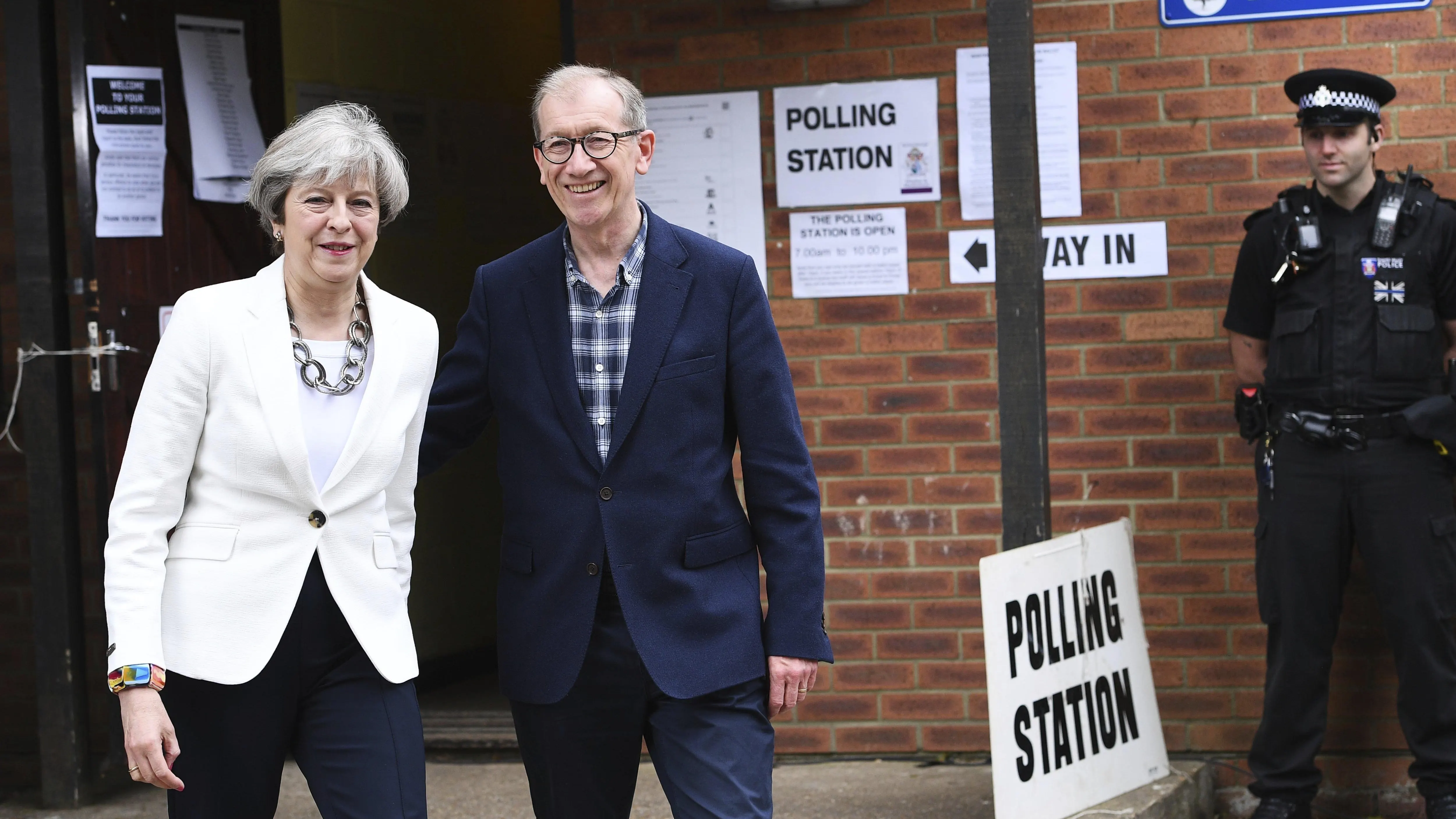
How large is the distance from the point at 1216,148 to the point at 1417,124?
1.97ft

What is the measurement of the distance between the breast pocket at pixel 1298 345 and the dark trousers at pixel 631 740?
243 cm

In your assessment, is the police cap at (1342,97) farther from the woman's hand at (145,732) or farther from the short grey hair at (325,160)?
the woman's hand at (145,732)

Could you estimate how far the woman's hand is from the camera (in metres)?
2.38

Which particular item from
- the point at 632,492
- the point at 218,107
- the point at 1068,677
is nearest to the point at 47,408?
the point at 218,107

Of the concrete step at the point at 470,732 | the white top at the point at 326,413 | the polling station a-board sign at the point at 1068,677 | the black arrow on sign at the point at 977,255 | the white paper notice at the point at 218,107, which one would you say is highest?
the white paper notice at the point at 218,107

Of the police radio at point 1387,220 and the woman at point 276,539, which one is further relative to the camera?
the police radio at point 1387,220

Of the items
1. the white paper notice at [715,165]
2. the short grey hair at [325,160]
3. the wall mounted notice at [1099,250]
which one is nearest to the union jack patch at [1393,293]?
the wall mounted notice at [1099,250]

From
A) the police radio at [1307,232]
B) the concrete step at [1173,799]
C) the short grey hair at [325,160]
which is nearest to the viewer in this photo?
the short grey hair at [325,160]

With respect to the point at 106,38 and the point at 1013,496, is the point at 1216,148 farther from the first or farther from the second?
the point at 106,38

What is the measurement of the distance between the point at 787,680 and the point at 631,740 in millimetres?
307

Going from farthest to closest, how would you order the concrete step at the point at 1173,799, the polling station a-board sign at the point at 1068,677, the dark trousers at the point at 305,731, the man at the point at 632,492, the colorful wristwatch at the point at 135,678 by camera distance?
the concrete step at the point at 1173,799 → the polling station a-board sign at the point at 1068,677 → the man at the point at 632,492 → the dark trousers at the point at 305,731 → the colorful wristwatch at the point at 135,678

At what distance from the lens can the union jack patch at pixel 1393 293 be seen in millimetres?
4422

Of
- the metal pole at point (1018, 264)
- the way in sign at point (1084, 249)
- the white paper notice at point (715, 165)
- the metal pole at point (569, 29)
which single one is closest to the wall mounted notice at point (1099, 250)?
the way in sign at point (1084, 249)

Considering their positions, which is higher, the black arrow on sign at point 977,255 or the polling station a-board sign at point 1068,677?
the black arrow on sign at point 977,255
